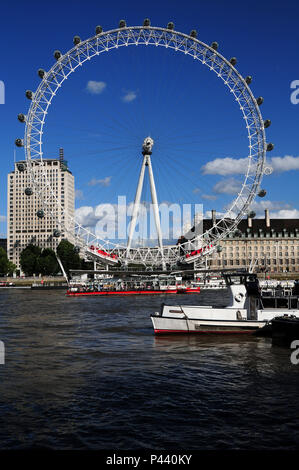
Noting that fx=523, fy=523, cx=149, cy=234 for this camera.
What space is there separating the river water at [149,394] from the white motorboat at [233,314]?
1.11 m

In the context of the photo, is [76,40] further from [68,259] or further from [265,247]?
[265,247]

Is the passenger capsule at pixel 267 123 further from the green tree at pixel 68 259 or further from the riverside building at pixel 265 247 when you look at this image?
the green tree at pixel 68 259

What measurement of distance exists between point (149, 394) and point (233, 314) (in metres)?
16.7

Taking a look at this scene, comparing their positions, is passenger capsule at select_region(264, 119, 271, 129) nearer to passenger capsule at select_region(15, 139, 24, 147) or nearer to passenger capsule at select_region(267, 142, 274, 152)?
passenger capsule at select_region(267, 142, 274, 152)

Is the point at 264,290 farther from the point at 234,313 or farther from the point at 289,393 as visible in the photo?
the point at 289,393

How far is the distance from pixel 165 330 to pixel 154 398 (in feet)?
52.7

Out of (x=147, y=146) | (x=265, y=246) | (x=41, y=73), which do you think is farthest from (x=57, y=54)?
(x=265, y=246)

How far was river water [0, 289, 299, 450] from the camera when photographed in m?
14.1

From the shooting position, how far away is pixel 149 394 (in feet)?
61.3

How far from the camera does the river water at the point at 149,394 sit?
46.4ft

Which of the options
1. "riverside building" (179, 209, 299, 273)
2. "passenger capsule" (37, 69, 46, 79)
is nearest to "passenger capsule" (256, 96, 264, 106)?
"passenger capsule" (37, 69, 46, 79)

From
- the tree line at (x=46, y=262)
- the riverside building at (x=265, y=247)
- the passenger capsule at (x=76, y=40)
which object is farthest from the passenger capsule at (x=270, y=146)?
the tree line at (x=46, y=262)
